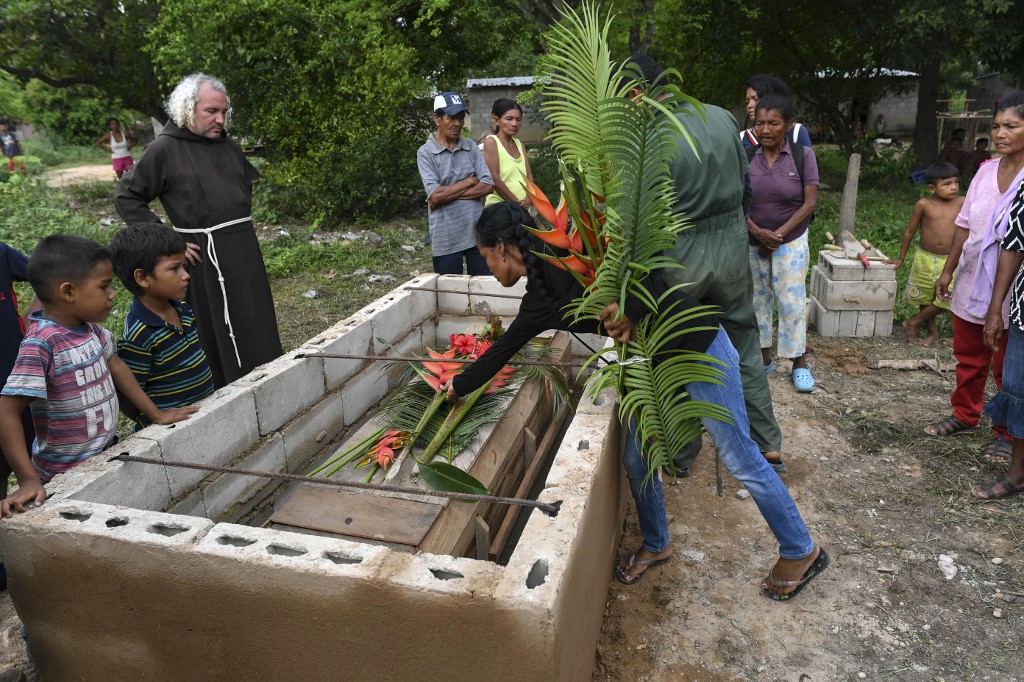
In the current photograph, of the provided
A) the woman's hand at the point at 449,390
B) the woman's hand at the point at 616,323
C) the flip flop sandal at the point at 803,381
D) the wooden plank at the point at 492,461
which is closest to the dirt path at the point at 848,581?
the flip flop sandal at the point at 803,381

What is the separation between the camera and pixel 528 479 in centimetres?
362

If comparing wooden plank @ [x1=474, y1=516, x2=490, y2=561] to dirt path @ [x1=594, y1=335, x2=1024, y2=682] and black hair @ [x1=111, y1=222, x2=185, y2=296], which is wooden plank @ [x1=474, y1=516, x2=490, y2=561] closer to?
dirt path @ [x1=594, y1=335, x2=1024, y2=682]

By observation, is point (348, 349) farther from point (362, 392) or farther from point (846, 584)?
point (846, 584)

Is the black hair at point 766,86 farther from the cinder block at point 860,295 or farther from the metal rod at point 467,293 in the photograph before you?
the metal rod at point 467,293

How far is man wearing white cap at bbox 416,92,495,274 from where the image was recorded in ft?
17.1

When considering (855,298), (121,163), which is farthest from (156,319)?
(121,163)

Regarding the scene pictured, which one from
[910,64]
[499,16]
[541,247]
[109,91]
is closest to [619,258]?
[541,247]

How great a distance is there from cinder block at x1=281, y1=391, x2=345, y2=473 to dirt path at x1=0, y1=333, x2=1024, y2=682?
4.21ft

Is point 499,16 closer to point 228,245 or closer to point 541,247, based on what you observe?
point 228,245

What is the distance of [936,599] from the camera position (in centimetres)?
297

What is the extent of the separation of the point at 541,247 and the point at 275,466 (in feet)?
5.38

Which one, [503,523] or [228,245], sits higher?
[228,245]

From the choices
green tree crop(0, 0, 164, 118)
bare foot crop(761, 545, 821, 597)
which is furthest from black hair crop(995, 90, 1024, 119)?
green tree crop(0, 0, 164, 118)

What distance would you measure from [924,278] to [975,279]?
2.03 metres
